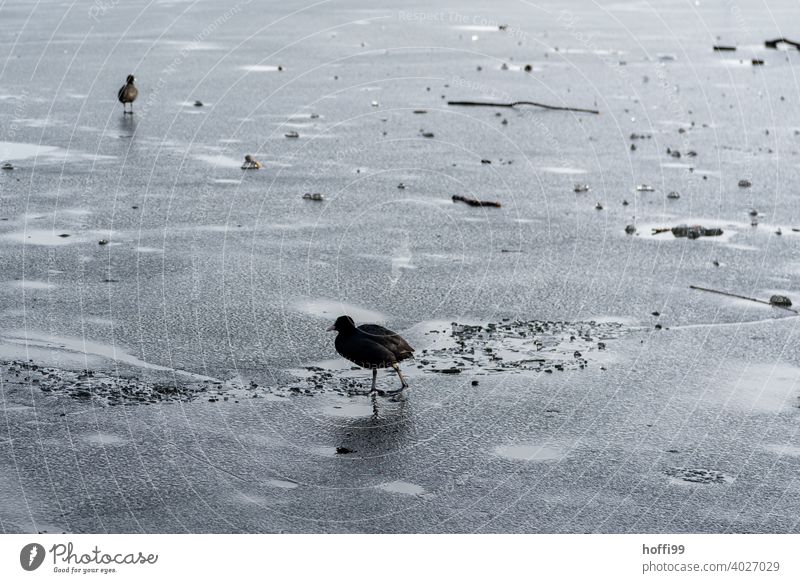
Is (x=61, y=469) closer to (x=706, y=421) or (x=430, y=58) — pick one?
(x=706, y=421)

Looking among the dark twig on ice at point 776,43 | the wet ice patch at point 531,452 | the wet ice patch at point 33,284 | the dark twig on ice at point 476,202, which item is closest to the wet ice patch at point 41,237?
the wet ice patch at point 33,284

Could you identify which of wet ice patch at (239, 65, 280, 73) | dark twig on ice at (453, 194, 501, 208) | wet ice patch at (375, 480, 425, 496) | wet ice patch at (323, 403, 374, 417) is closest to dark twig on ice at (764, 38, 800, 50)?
wet ice patch at (239, 65, 280, 73)

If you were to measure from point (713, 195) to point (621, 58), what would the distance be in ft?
31.1

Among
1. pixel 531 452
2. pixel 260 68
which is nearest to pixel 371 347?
pixel 531 452

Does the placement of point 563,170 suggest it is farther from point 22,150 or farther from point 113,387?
point 113,387

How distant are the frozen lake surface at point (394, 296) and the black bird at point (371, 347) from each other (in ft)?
0.79

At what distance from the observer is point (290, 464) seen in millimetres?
7152

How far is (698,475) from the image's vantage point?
7148 mm

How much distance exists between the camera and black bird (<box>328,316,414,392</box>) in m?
8.34

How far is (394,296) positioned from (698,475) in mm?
3869

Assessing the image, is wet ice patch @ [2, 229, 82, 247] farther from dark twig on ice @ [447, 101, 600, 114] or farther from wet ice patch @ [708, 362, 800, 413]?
dark twig on ice @ [447, 101, 600, 114]

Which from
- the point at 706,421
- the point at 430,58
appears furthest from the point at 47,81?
the point at 706,421

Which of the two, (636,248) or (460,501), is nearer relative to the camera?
(460,501)

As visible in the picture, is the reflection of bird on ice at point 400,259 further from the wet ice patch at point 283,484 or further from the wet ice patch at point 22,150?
the wet ice patch at point 22,150
